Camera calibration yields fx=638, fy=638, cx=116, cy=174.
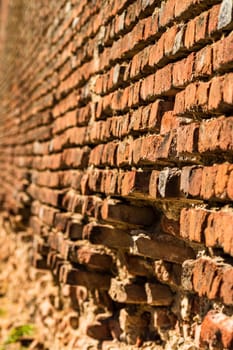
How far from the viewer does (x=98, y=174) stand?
2537mm

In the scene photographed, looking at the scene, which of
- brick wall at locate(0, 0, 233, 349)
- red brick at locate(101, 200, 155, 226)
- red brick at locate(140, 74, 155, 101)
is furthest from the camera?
red brick at locate(101, 200, 155, 226)

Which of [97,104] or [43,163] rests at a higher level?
[97,104]

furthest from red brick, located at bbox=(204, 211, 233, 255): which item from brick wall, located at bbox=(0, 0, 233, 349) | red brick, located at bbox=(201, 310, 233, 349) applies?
red brick, located at bbox=(201, 310, 233, 349)

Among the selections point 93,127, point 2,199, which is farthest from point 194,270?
point 2,199

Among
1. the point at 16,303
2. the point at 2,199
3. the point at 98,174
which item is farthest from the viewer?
the point at 2,199

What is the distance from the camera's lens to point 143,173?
81.3 inches

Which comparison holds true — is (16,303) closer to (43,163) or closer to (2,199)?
(43,163)

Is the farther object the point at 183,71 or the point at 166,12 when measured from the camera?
the point at 166,12

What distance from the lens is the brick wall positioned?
5.31 ft

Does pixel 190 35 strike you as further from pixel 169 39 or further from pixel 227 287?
pixel 227 287

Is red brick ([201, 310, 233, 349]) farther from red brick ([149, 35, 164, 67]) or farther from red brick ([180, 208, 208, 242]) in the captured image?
red brick ([149, 35, 164, 67])

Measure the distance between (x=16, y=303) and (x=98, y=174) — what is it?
95.0 inches

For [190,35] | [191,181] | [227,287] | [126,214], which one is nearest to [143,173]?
[126,214]

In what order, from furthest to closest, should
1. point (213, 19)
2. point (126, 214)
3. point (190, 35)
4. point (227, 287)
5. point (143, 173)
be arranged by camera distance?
point (126, 214) → point (143, 173) → point (190, 35) → point (213, 19) → point (227, 287)
